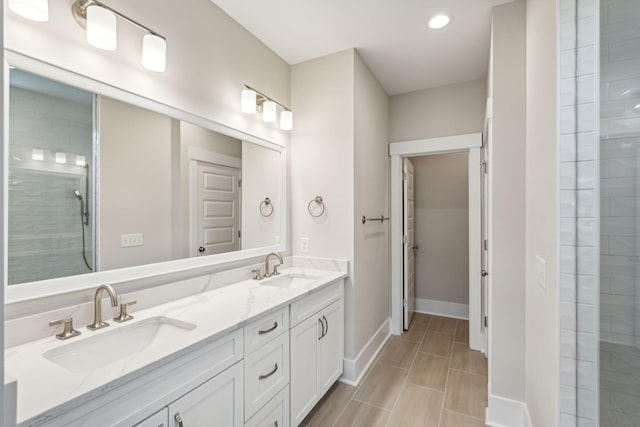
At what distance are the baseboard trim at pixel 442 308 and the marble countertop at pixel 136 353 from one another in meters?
2.68

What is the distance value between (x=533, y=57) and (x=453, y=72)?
1350 millimetres

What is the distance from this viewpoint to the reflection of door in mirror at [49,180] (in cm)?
110

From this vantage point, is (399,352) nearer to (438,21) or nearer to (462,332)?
(462,332)

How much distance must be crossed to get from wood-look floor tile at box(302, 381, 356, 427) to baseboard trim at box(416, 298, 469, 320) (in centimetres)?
209

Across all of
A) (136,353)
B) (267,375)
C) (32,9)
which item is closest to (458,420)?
(267,375)

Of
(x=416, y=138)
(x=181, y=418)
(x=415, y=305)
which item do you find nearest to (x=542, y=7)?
(x=416, y=138)

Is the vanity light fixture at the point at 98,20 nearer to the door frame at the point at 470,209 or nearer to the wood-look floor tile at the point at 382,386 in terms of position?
the wood-look floor tile at the point at 382,386

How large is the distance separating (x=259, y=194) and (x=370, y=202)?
3.37 ft

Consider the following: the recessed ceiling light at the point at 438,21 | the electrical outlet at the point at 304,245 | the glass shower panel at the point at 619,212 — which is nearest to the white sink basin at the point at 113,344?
the electrical outlet at the point at 304,245

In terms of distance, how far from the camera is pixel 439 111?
125 inches

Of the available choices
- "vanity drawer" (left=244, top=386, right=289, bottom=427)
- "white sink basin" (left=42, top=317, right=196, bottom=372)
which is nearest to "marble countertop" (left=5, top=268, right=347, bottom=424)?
"white sink basin" (left=42, top=317, right=196, bottom=372)

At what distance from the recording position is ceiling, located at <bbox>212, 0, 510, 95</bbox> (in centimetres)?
194

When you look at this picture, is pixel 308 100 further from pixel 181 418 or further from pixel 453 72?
pixel 181 418

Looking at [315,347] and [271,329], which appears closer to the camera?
[271,329]
